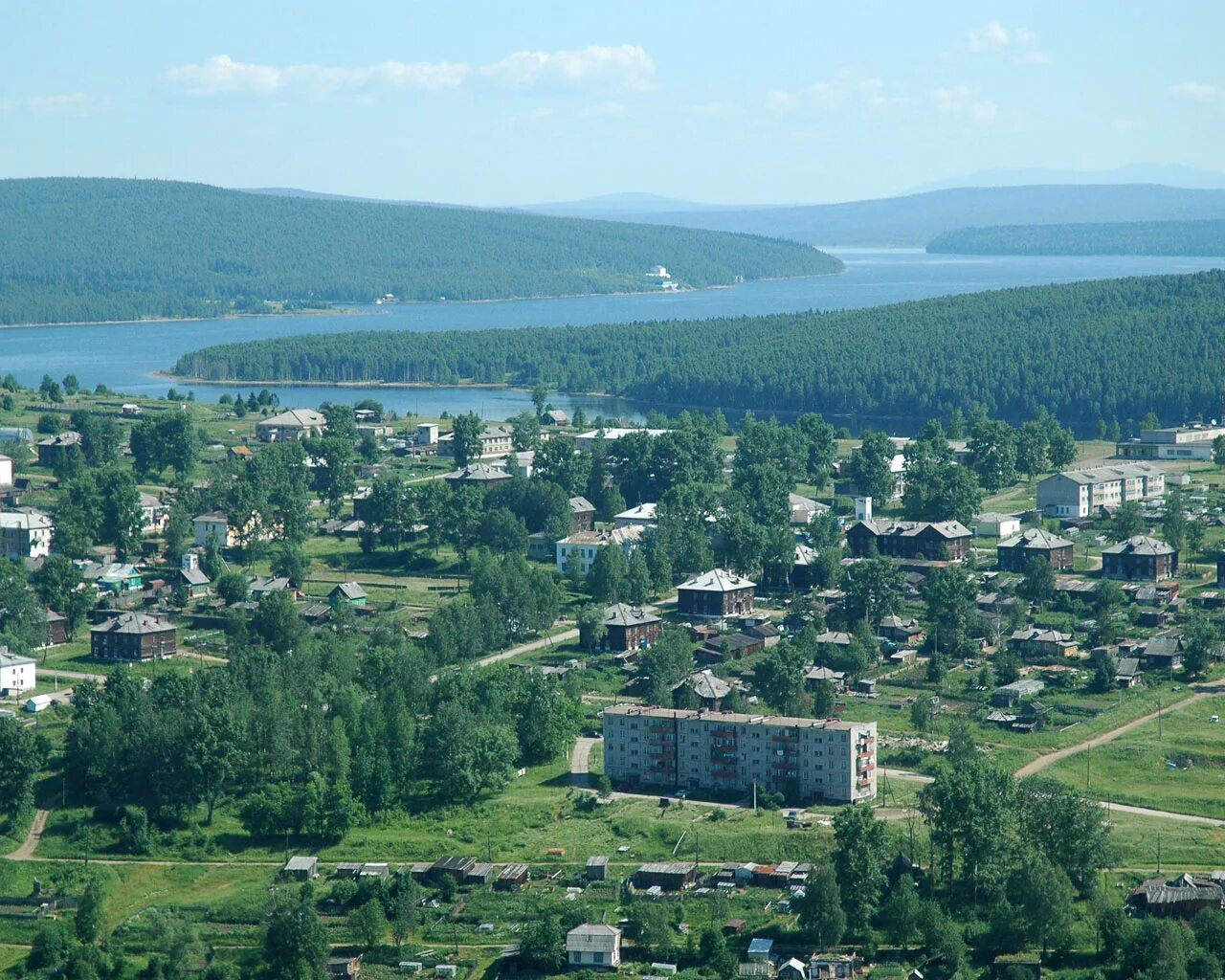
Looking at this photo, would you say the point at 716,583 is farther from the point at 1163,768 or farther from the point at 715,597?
the point at 1163,768

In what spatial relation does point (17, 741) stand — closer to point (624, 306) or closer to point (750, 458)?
point (750, 458)

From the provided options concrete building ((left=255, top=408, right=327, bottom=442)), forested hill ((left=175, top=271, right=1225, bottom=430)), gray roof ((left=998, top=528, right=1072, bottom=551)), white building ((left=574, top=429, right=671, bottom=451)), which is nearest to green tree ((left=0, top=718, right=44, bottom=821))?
gray roof ((left=998, top=528, right=1072, bottom=551))

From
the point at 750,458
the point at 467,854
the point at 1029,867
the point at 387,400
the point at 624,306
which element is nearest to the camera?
the point at 1029,867

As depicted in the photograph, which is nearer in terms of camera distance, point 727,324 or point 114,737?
point 114,737

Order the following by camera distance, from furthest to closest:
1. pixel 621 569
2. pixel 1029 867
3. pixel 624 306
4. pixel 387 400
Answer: pixel 624 306
pixel 387 400
pixel 621 569
pixel 1029 867

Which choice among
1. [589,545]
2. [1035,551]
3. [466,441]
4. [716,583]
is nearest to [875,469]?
[1035,551]

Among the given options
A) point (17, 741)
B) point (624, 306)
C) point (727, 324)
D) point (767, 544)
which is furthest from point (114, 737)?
point (624, 306)

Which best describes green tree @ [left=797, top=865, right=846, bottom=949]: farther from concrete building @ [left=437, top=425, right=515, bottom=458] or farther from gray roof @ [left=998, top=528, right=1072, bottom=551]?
concrete building @ [left=437, top=425, right=515, bottom=458]
